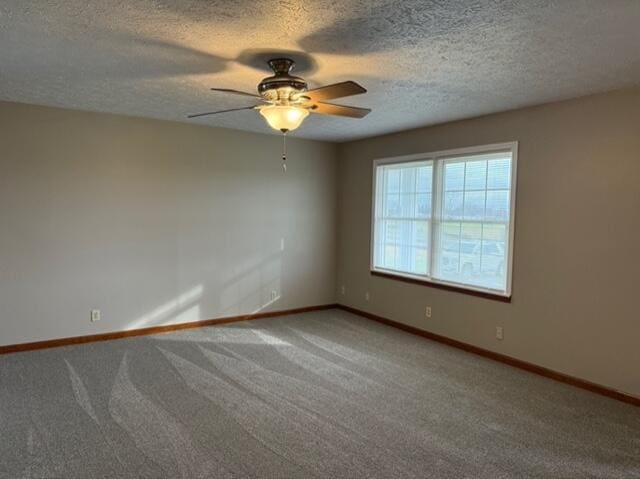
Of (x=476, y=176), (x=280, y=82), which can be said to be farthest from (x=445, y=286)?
(x=280, y=82)

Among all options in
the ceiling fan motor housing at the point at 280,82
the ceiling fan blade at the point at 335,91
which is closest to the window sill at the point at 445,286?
the ceiling fan blade at the point at 335,91

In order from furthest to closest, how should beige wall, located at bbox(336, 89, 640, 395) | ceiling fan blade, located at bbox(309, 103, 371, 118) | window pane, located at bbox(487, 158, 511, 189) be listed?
window pane, located at bbox(487, 158, 511, 189)
beige wall, located at bbox(336, 89, 640, 395)
ceiling fan blade, located at bbox(309, 103, 371, 118)

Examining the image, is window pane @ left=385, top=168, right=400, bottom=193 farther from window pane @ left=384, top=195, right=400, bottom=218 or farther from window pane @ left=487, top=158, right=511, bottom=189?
window pane @ left=487, top=158, right=511, bottom=189

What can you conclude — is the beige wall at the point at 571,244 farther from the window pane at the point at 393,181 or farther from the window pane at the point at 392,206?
the window pane at the point at 392,206

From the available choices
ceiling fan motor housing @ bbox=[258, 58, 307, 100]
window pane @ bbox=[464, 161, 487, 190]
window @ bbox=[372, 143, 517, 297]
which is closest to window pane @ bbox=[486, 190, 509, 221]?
window @ bbox=[372, 143, 517, 297]

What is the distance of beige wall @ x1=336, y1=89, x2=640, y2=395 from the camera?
3615mm

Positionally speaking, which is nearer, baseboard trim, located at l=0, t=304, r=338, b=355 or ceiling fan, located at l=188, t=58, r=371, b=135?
ceiling fan, located at l=188, t=58, r=371, b=135

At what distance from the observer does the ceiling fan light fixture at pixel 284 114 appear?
119 inches

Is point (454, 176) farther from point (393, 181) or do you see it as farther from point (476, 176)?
point (393, 181)

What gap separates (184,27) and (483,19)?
→ 1607 mm

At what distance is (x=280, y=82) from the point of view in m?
2.92

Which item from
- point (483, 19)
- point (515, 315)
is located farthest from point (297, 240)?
point (483, 19)

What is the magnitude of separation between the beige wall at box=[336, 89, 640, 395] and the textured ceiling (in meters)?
0.32

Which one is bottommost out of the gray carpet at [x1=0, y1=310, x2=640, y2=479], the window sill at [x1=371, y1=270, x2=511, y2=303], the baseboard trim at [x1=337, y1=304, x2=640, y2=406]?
the gray carpet at [x1=0, y1=310, x2=640, y2=479]
